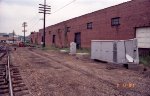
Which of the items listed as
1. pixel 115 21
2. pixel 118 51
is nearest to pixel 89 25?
pixel 115 21

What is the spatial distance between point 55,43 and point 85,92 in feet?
137

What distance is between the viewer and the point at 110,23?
25.4 m

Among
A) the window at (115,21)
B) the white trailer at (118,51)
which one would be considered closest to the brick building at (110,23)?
the window at (115,21)

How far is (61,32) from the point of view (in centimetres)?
4438

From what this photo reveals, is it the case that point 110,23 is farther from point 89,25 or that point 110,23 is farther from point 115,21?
point 89,25

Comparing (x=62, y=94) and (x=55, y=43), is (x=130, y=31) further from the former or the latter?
(x=55, y=43)

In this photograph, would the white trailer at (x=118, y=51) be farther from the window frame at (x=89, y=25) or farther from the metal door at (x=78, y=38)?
the metal door at (x=78, y=38)

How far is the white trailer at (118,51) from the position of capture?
1462cm

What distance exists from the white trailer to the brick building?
503cm

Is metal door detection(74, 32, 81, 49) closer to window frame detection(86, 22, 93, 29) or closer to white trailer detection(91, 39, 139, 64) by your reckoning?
window frame detection(86, 22, 93, 29)

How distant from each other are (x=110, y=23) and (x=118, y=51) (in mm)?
10646

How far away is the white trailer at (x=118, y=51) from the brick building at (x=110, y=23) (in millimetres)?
5032

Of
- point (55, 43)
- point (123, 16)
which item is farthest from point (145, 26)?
point (55, 43)

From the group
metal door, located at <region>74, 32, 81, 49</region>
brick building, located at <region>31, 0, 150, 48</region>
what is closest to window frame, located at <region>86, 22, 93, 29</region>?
brick building, located at <region>31, 0, 150, 48</region>
